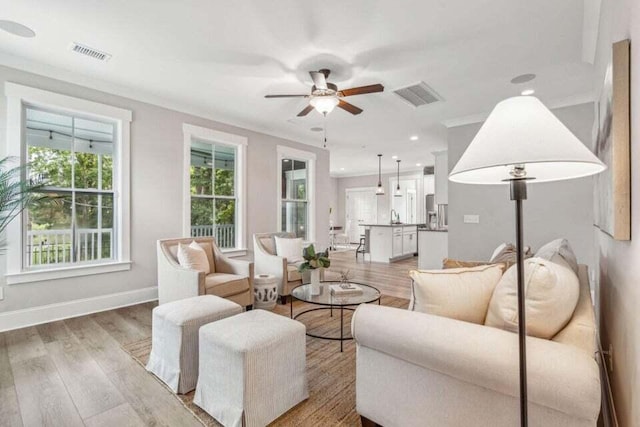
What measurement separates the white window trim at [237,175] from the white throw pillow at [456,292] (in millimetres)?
3744

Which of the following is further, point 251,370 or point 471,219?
point 471,219

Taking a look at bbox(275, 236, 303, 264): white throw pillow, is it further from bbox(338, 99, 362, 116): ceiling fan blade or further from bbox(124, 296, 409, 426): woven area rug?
bbox(338, 99, 362, 116): ceiling fan blade

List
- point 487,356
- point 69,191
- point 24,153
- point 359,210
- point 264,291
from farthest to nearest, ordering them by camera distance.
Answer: point 359,210
point 264,291
point 69,191
point 24,153
point 487,356

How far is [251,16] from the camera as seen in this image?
2391mm

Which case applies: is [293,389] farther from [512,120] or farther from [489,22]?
[489,22]

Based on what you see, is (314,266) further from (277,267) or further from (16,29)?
(16,29)

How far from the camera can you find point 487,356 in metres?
1.16

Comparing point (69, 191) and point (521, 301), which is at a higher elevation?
point (69, 191)

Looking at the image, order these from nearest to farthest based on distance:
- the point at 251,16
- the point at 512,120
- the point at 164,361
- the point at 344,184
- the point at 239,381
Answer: the point at 512,120 → the point at 239,381 → the point at 164,361 → the point at 251,16 → the point at 344,184

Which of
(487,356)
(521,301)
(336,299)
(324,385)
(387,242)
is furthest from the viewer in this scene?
(387,242)

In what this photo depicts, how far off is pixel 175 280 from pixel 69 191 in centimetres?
166

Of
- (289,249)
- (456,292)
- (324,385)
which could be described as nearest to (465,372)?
(456,292)

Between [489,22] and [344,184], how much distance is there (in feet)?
32.6

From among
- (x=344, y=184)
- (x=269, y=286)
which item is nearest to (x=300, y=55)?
(x=269, y=286)
